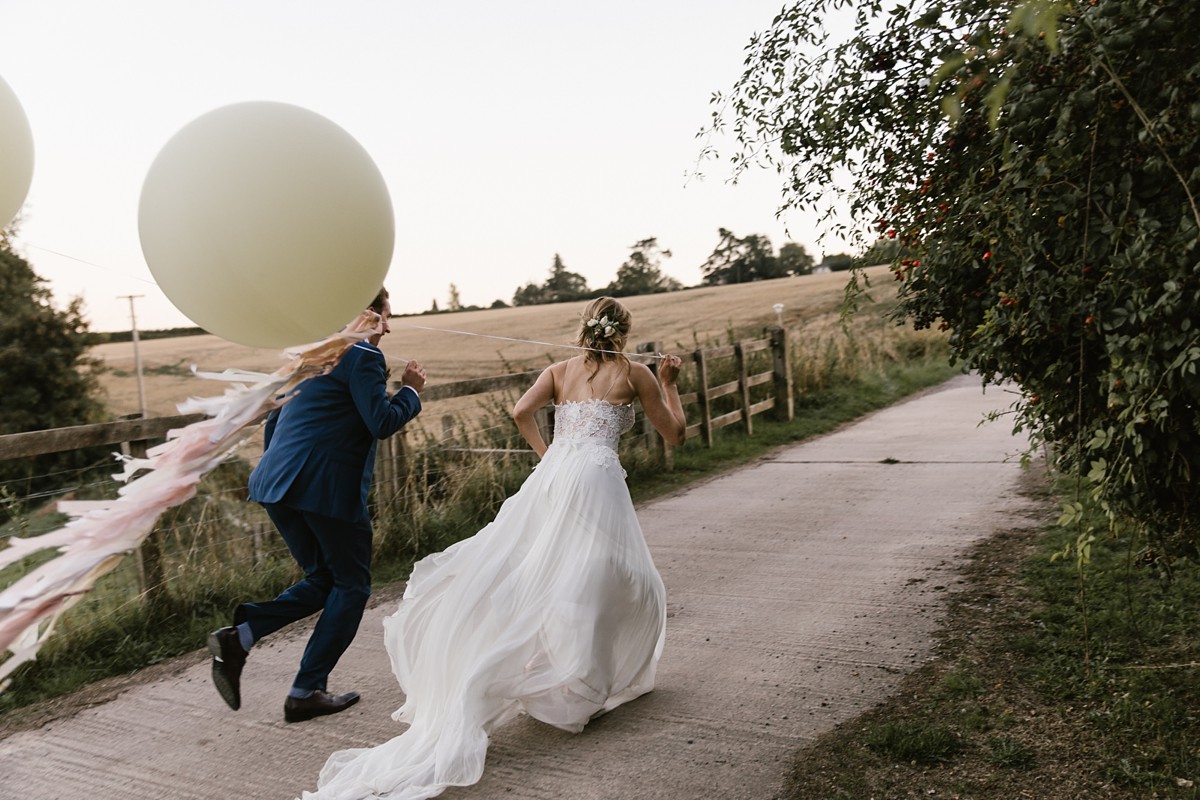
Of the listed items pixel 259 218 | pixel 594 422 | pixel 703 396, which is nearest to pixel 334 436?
pixel 594 422

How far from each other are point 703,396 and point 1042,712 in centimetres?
782

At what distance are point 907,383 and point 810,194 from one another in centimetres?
1312

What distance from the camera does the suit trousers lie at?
410 cm

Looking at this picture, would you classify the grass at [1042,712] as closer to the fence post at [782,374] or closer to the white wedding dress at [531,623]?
the white wedding dress at [531,623]

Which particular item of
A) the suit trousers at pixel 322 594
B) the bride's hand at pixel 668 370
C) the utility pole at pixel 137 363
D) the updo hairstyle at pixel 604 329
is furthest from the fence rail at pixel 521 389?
the utility pole at pixel 137 363

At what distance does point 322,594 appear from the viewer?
14.0 feet

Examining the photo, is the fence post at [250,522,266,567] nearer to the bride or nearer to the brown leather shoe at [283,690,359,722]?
the brown leather shoe at [283,690,359,722]

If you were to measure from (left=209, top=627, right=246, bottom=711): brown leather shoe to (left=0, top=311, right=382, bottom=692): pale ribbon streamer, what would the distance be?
1.34 metres

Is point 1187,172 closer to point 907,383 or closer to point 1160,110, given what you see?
point 1160,110

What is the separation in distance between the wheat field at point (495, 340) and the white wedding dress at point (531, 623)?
395 inches

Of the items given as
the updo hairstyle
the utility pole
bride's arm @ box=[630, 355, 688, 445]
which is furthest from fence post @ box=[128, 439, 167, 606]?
the utility pole

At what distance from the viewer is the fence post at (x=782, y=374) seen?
13164 mm

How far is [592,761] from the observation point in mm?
3561

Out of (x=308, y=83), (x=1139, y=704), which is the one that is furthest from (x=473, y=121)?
(x=1139, y=704)
